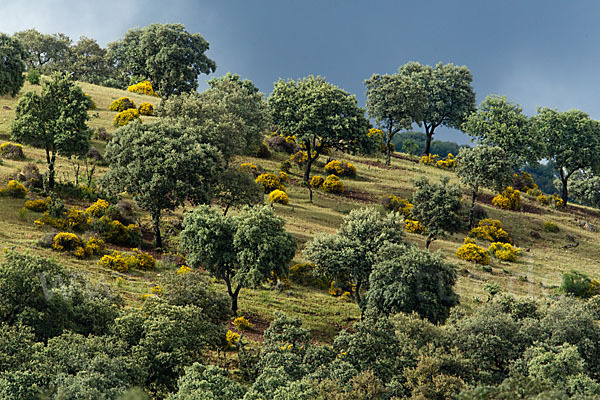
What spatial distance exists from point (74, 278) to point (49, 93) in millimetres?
25285

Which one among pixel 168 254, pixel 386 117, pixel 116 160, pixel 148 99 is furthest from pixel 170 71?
pixel 168 254

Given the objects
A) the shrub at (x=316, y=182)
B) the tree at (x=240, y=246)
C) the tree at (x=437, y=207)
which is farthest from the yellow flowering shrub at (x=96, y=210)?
the tree at (x=437, y=207)

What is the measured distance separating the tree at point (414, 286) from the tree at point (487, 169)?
2812 centimetres

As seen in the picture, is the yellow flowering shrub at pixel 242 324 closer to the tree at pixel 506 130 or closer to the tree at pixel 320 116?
the tree at pixel 320 116

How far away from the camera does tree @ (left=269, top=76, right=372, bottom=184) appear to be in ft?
230

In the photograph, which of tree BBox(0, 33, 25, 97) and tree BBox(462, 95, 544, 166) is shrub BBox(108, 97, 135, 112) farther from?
tree BBox(462, 95, 544, 166)

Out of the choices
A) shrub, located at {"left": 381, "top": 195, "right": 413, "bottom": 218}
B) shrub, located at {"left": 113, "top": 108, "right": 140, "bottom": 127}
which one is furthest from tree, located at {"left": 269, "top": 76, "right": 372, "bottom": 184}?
shrub, located at {"left": 113, "top": 108, "right": 140, "bottom": 127}

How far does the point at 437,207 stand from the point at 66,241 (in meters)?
32.5

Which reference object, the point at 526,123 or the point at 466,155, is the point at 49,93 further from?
the point at 526,123

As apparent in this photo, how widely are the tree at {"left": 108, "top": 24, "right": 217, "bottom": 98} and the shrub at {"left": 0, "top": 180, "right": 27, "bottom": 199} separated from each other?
1680 inches

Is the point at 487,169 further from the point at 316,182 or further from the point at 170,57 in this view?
the point at 170,57

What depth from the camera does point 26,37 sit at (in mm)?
112625

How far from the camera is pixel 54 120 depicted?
55.5m

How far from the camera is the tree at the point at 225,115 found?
5906 centimetres
